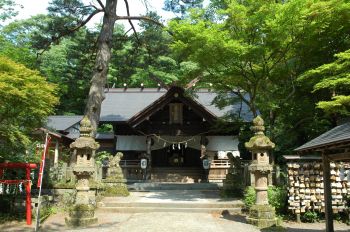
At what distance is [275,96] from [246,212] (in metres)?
5.31

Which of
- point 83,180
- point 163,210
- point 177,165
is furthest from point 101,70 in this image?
point 177,165

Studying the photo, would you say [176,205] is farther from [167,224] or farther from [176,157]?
[176,157]

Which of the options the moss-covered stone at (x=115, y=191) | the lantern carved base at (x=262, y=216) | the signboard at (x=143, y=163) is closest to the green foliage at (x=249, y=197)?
the lantern carved base at (x=262, y=216)

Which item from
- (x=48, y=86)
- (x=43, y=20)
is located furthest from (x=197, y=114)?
(x=43, y=20)

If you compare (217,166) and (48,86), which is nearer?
(48,86)

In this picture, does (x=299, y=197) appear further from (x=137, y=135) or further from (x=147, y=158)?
(x=137, y=135)

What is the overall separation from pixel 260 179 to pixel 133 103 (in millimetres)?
18134

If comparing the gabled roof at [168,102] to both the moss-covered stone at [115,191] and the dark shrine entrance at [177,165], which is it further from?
the moss-covered stone at [115,191]

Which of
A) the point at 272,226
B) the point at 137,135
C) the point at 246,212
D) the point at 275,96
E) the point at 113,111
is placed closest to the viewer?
the point at 272,226

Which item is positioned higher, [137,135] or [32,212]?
[137,135]

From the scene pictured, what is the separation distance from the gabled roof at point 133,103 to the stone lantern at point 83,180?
1235 centimetres

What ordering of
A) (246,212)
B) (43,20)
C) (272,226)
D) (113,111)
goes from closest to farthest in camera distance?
1. (272,226)
2. (246,212)
3. (113,111)
4. (43,20)

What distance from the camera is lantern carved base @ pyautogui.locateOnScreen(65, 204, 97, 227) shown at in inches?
406

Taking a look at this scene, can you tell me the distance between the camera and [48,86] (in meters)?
11.1
